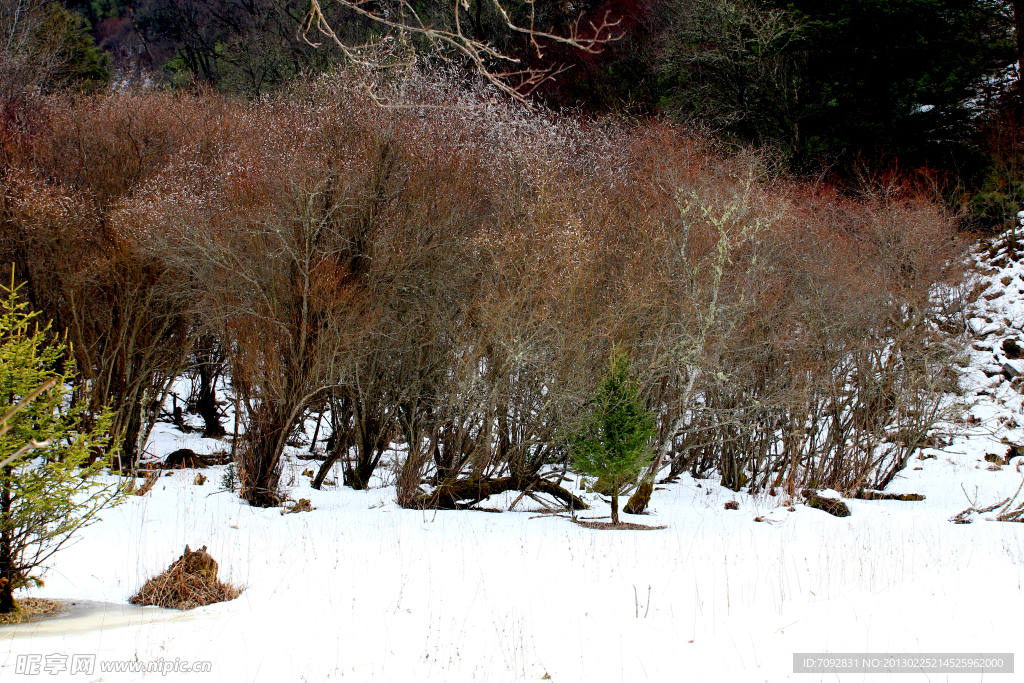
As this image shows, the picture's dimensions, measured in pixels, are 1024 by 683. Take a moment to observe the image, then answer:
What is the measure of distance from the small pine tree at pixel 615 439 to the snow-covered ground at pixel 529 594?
874 mm

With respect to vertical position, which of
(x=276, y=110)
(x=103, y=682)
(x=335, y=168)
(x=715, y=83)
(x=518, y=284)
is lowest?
(x=103, y=682)

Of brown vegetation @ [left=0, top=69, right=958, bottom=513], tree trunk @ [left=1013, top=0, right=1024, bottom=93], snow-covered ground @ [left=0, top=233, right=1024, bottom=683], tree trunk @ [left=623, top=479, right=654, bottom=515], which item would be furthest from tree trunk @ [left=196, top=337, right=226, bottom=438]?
tree trunk @ [left=1013, top=0, right=1024, bottom=93]

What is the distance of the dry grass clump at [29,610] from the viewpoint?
6441 millimetres

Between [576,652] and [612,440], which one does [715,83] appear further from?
[576,652]

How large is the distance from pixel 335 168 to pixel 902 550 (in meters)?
10.7

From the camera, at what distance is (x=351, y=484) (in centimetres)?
1570

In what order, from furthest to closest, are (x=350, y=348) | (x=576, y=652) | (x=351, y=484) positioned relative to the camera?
(x=351, y=484) < (x=350, y=348) < (x=576, y=652)

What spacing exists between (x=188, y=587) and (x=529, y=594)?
314 centimetres

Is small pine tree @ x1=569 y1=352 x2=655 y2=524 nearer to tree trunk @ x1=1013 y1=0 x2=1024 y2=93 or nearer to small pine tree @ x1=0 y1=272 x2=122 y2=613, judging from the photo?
small pine tree @ x1=0 y1=272 x2=122 y2=613

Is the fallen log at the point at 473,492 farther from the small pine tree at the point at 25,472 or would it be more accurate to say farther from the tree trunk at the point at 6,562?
the tree trunk at the point at 6,562

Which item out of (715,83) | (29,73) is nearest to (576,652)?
(29,73)

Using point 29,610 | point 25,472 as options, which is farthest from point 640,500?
point 25,472

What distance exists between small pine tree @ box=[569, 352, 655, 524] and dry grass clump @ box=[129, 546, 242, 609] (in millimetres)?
5525

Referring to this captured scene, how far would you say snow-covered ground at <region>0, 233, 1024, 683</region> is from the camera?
5.62 meters
